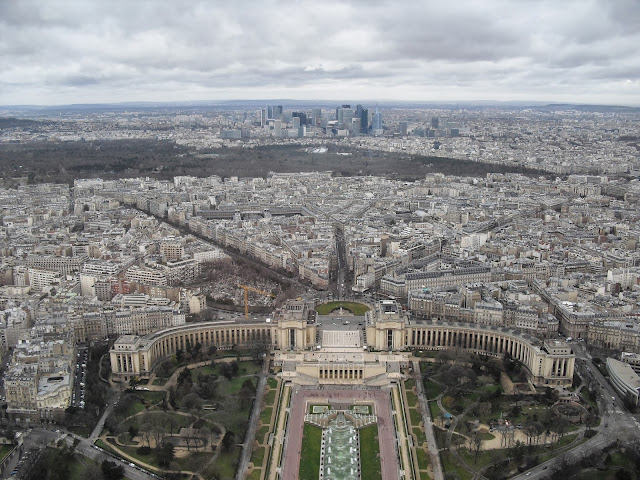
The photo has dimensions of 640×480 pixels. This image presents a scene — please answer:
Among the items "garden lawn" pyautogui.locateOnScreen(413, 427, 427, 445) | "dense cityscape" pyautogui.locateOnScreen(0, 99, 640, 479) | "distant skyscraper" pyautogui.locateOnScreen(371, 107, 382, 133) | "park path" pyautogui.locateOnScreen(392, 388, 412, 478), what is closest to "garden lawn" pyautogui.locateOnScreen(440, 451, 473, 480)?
"dense cityscape" pyautogui.locateOnScreen(0, 99, 640, 479)

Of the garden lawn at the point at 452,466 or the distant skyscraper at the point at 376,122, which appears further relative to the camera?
the distant skyscraper at the point at 376,122

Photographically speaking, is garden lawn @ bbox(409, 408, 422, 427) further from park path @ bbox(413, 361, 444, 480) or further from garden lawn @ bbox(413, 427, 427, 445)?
garden lawn @ bbox(413, 427, 427, 445)

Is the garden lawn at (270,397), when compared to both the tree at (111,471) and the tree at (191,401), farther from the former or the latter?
the tree at (111,471)

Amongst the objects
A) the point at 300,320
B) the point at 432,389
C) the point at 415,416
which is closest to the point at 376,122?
the point at 300,320

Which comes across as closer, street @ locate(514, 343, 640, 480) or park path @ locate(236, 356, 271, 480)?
street @ locate(514, 343, 640, 480)

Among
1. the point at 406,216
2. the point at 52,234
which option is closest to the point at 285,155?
the point at 406,216

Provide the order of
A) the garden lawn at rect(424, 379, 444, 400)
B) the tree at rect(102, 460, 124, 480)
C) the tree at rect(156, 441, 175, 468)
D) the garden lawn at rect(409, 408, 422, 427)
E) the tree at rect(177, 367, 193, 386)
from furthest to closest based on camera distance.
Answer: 1. the tree at rect(177, 367, 193, 386)
2. the garden lawn at rect(424, 379, 444, 400)
3. the garden lawn at rect(409, 408, 422, 427)
4. the tree at rect(156, 441, 175, 468)
5. the tree at rect(102, 460, 124, 480)

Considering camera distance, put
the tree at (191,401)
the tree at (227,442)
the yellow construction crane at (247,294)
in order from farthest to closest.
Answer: the yellow construction crane at (247,294)
the tree at (191,401)
the tree at (227,442)

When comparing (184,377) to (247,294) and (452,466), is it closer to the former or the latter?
(247,294)

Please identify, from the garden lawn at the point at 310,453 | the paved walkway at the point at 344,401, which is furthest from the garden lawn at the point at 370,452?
the garden lawn at the point at 310,453
